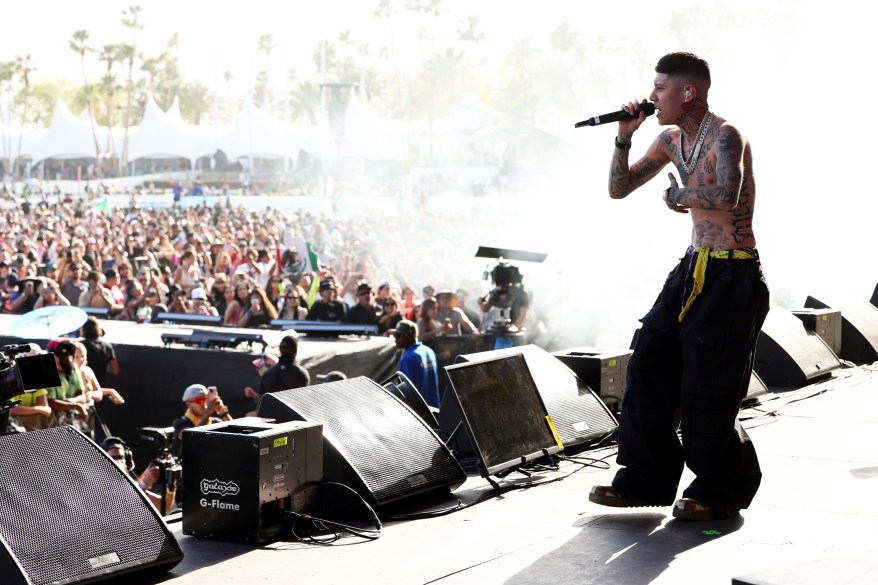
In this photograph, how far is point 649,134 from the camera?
1936 cm

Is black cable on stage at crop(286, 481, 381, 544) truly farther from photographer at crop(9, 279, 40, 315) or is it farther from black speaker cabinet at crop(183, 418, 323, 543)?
photographer at crop(9, 279, 40, 315)

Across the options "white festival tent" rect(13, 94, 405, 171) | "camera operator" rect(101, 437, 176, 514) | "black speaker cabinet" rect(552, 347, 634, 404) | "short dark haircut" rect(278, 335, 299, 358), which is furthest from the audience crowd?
"white festival tent" rect(13, 94, 405, 171)

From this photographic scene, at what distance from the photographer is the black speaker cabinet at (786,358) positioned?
27.5 ft

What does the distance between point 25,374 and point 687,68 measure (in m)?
2.76

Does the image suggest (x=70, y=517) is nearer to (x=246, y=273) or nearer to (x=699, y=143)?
(x=699, y=143)

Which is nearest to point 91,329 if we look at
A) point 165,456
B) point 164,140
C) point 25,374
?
point 165,456

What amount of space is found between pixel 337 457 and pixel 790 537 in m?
1.82

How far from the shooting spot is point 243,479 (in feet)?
14.2

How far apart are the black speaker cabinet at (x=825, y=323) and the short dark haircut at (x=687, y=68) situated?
5423mm

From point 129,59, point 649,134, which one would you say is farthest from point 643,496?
point 129,59

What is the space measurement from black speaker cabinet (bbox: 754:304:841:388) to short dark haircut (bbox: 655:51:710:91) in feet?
14.1

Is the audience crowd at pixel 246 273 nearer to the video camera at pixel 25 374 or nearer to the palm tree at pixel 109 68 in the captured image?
the video camera at pixel 25 374

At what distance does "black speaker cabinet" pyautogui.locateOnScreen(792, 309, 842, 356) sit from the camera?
9.46 m

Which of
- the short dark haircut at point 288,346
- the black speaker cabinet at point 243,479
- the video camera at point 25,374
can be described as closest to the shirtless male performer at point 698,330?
the black speaker cabinet at point 243,479
